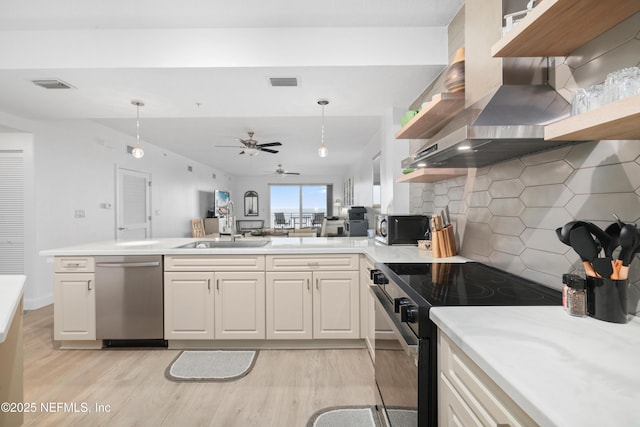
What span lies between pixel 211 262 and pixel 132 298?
0.73m

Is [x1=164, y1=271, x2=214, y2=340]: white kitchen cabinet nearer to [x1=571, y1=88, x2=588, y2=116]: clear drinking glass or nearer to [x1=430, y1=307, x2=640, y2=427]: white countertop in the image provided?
→ [x1=430, y1=307, x2=640, y2=427]: white countertop

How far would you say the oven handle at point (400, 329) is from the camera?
1084 mm

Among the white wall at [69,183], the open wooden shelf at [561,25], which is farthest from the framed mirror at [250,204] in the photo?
the open wooden shelf at [561,25]

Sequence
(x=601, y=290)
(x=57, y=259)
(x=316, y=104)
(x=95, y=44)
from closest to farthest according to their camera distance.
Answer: (x=601, y=290)
(x=95, y=44)
(x=57, y=259)
(x=316, y=104)

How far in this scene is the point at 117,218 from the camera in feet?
16.9

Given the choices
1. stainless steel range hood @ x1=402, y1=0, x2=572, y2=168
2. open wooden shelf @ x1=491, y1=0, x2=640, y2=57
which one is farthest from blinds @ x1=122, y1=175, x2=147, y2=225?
open wooden shelf @ x1=491, y1=0, x2=640, y2=57

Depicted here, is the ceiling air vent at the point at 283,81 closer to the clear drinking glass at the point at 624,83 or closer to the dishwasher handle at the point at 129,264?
the dishwasher handle at the point at 129,264

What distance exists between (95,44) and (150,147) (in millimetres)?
4161

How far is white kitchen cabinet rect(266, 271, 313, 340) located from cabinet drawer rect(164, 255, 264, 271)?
210 mm

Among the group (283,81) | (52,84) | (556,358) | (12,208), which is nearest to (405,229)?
(283,81)

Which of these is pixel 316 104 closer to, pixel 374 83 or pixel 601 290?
pixel 374 83

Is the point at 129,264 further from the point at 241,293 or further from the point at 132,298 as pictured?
the point at 241,293

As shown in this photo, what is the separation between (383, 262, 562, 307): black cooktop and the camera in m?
1.15

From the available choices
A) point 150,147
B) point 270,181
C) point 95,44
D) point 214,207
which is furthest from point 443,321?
point 270,181
